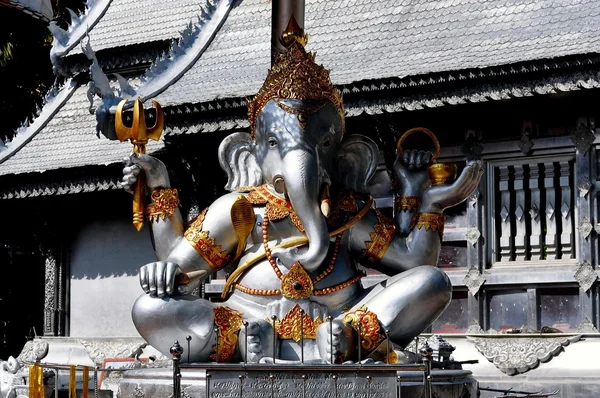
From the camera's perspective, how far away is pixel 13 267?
21328mm

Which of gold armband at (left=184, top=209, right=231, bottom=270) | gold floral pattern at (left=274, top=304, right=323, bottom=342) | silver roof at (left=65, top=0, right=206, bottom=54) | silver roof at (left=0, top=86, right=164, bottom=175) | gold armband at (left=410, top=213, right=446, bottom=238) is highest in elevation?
silver roof at (left=65, top=0, right=206, bottom=54)

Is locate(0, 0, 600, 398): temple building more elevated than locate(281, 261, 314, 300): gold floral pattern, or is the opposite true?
locate(0, 0, 600, 398): temple building

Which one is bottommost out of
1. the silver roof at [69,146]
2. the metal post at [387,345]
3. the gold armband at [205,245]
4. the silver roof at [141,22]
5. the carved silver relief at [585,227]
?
the metal post at [387,345]

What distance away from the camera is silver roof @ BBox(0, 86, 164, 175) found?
15633mm

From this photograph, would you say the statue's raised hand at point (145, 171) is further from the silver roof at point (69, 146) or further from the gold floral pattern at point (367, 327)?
the silver roof at point (69, 146)

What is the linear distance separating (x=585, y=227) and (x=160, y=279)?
240 inches

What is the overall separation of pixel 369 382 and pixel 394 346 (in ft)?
2.56

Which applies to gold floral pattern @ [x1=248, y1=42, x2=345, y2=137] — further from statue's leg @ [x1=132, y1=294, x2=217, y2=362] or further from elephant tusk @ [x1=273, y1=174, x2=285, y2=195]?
statue's leg @ [x1=132, y1=294, x2=217, y2=362]

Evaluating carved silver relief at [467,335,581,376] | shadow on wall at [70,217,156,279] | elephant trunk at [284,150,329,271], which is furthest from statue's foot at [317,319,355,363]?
shadow on wall at [70,217,156,279]

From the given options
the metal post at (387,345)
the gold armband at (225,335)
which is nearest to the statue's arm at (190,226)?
the gold armband at (225,335)

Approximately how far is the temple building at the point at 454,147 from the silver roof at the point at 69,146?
37 mm

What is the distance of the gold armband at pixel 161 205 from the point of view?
26.2ft

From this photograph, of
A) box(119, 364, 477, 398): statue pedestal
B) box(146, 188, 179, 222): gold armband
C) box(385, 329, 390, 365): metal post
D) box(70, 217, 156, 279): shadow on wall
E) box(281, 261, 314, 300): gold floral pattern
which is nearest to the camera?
box(119, 364, 477, 398): statue pedestal

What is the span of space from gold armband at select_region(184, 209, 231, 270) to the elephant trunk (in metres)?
0.53
